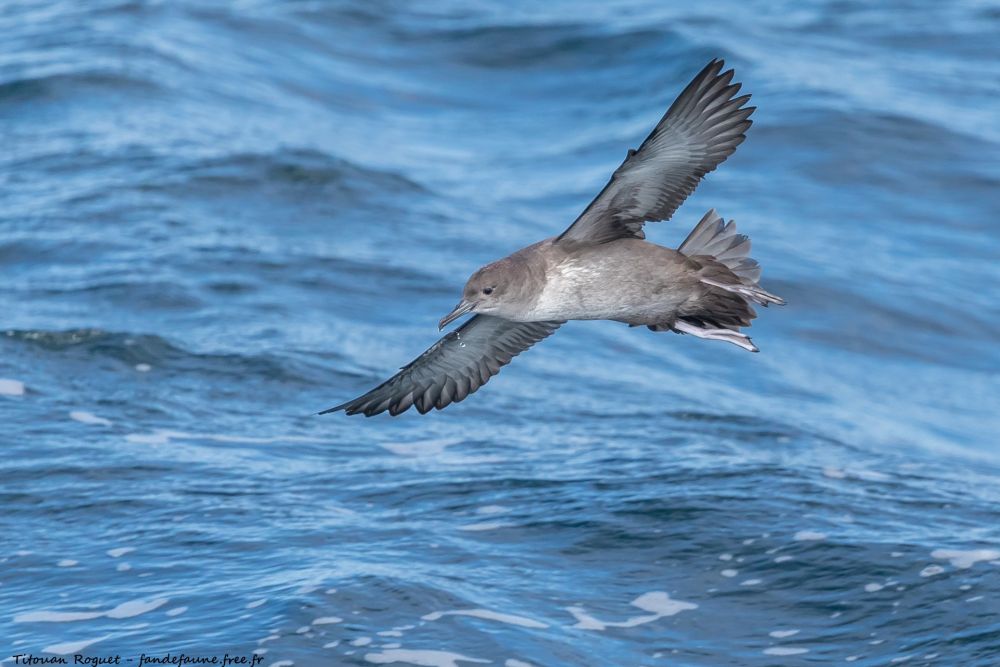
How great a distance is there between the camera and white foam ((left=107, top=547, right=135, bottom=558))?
23.9ft

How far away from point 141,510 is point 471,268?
5.34 meters

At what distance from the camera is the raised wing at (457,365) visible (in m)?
6.73

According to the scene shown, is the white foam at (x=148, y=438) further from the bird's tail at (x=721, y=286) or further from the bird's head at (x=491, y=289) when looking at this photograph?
the bird's tail at (x=721, y=286)

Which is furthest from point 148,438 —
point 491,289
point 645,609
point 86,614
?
point 491,289

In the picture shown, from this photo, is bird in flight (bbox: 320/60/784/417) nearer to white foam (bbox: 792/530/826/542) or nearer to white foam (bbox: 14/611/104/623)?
white foam (bbox: 14/611/104/623)

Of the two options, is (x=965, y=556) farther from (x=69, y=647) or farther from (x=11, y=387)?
(x=11, y=387)

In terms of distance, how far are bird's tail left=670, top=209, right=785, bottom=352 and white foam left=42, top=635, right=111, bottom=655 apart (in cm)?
284

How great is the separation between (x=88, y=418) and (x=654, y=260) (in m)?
4.50

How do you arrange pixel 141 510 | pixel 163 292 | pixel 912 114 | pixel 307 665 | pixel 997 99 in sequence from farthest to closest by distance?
pixel 997 99 < pixel 912 114 < pixel 163 292 < pixel 141 510 < pixel 307 665

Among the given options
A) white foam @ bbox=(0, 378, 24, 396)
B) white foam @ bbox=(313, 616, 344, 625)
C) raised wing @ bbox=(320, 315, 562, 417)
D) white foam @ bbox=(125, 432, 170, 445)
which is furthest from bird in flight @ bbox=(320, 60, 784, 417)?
white foam @ bbox=(0, 378, 24, 396)

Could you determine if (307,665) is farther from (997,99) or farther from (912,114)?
(997,99)

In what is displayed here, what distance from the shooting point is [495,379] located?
1034cm

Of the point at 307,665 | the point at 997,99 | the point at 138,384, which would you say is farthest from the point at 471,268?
the point at 997,99

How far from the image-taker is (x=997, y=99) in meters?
17.4
